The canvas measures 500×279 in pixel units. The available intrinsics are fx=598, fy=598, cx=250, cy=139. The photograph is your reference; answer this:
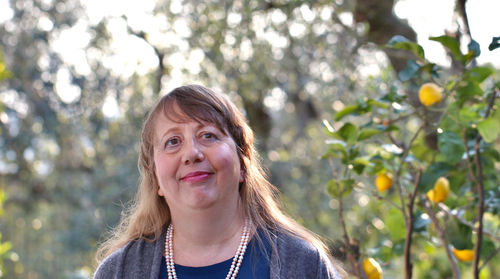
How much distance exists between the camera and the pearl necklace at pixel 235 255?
145cm

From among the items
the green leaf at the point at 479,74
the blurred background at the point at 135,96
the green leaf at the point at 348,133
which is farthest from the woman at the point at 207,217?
the blurred background at the point at 135,96

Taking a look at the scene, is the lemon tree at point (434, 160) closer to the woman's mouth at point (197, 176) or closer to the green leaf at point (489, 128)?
the green leaf at point (489, 128)

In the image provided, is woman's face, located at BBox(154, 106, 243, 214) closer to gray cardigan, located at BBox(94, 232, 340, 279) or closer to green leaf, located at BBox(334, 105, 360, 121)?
gray cardigan, located at BBox(94, 232, 340, 279)

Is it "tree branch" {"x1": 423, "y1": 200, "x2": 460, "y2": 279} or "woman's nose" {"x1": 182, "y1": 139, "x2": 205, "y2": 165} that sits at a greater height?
"woman's nose" {"x1": 182, "y1": 139, "x2": 205, "y2": 165}

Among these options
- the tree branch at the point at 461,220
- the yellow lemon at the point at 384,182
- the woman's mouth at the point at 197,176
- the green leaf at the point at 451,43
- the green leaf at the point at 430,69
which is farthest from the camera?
the yellow lemon at the point at 384,182

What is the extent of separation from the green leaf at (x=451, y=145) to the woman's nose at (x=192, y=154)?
28.7 inches

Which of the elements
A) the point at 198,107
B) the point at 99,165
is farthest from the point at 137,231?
the point at 99,165

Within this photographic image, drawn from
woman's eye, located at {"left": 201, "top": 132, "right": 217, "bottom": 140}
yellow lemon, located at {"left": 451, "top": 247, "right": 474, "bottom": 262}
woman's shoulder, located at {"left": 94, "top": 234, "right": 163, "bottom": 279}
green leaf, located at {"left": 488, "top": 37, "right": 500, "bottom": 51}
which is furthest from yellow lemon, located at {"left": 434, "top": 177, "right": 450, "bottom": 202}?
woman's shoulder, located at {"left": 94, "top": 234, "right": 163, "bottom": 279}

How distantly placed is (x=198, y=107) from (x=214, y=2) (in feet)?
9.41

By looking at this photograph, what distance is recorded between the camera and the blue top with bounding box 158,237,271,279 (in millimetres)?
1446

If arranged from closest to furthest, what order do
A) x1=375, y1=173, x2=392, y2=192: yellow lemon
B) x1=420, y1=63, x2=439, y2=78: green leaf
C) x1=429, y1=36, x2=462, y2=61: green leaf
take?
1. x1=429, y1=36, x2=462, y2=61: green leaf
2. x1=420, y1=63, x2=439, y2=78: green leaf
3. x1=375, y1=173, x2=392, y2=192: yellow lemon

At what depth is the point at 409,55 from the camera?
2.79 meters

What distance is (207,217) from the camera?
1.46 m

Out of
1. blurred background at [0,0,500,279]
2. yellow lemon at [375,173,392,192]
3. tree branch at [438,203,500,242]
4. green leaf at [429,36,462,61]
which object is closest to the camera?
green leaf at [429,36,462,61]
